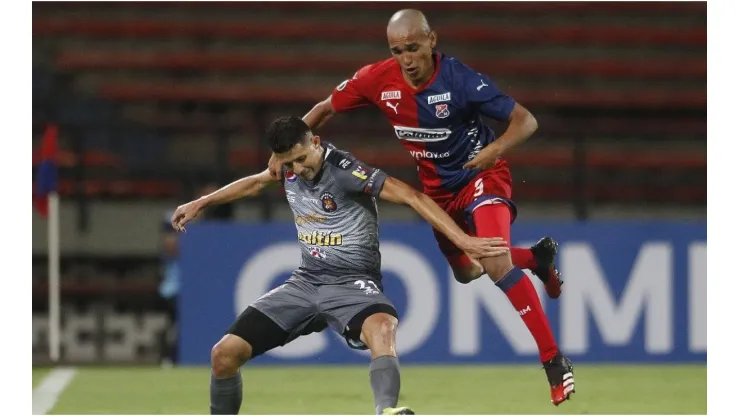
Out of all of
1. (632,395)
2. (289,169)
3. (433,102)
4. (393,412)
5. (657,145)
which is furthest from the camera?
(657,145)

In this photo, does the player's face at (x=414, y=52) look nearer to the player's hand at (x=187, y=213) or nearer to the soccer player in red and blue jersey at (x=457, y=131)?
the soccer player in red and blue jersey at (x=457, y=131)

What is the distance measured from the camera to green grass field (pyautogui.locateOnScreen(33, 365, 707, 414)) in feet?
24.3

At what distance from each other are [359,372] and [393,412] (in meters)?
4.20

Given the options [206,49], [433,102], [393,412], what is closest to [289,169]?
[433,102]

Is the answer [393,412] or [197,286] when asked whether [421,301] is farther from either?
[393,412]

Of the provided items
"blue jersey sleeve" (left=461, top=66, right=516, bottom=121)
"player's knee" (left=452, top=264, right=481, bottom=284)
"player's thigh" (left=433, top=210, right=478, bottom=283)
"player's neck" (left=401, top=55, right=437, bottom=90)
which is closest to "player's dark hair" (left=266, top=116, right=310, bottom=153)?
"player's neck" (left=401, top=55, right=437, bottom=90)

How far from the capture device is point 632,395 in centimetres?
804

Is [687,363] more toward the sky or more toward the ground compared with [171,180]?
more toward the ground

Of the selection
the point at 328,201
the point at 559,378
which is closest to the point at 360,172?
the point at 328,201

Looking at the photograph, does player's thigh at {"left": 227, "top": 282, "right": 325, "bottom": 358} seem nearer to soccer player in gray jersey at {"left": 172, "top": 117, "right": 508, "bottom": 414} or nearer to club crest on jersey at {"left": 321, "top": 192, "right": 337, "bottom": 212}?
soccer player in gray jersey at {"left": 172, "top": 117, "right": 508, "bottom": 414}

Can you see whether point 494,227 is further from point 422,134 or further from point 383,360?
point 383,360

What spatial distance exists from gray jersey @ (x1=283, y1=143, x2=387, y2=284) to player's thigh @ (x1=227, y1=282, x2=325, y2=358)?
145 millimetres

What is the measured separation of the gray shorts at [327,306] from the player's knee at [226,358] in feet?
0.77

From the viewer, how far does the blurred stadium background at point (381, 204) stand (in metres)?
9.20
